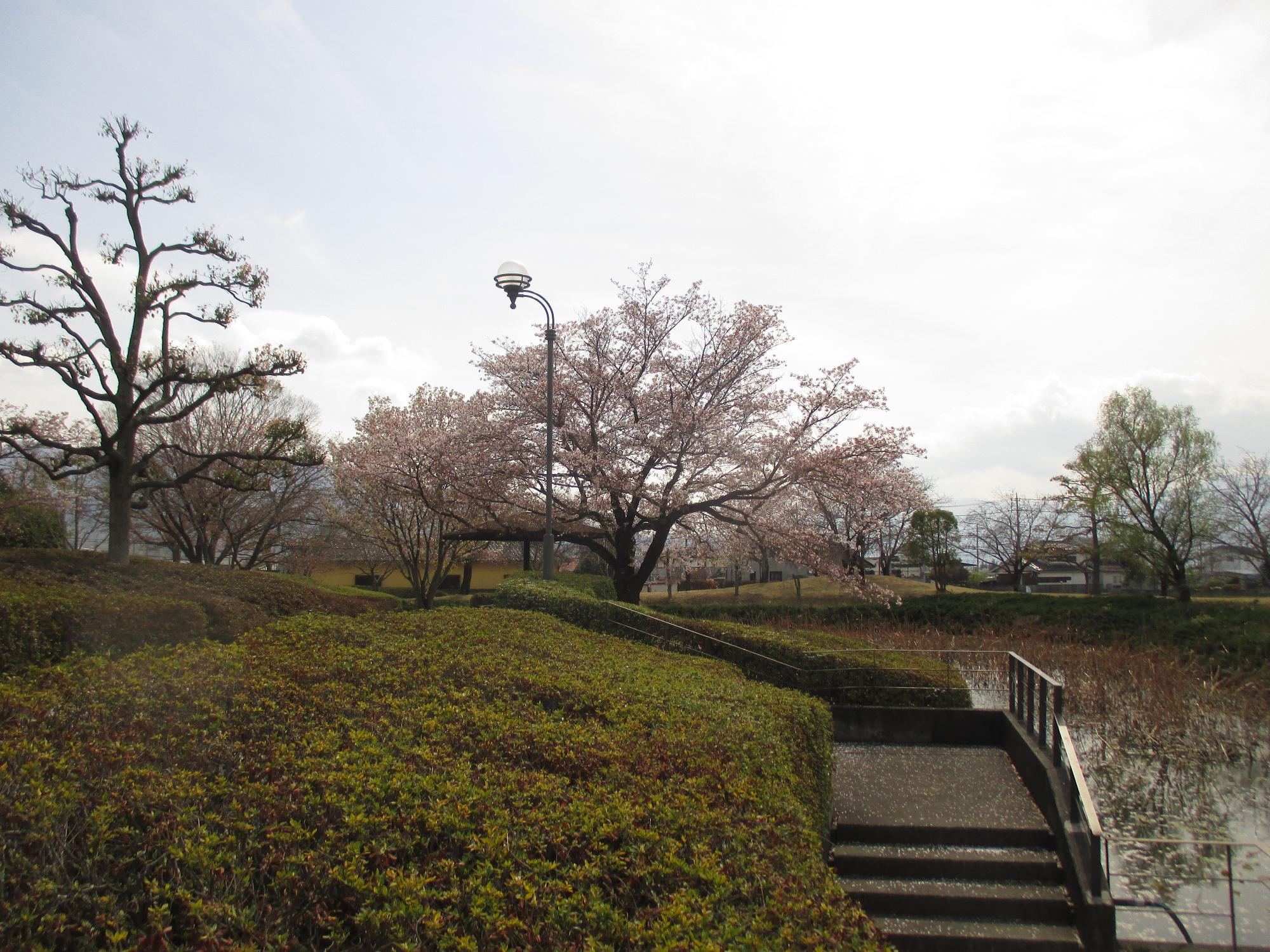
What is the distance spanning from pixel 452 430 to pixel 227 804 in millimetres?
15750

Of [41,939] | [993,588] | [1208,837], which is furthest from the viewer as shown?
[993,588]

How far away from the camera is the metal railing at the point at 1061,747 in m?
5.80

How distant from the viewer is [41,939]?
257cm

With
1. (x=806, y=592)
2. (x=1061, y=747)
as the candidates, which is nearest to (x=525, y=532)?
(x=1061, y=747)

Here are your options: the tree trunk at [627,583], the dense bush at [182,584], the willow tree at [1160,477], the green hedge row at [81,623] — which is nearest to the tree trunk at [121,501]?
the dense bush at [182,584]

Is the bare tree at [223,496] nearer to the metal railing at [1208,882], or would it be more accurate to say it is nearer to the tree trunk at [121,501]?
the tree trunk at [121,501]

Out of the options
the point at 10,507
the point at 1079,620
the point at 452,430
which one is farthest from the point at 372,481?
the point at 1079,620

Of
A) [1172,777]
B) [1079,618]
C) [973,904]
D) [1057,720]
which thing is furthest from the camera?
[1079,618]

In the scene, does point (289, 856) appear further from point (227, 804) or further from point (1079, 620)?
point (1079, 620)

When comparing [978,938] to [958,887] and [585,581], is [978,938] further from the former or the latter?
[585,581]

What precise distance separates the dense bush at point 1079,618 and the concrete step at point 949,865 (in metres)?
8.98

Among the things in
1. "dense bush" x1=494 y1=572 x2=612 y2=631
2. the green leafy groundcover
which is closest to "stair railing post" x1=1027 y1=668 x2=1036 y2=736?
the green leafy groundcover

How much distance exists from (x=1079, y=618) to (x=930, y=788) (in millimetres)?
16554

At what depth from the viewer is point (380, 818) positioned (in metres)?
3.36
